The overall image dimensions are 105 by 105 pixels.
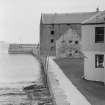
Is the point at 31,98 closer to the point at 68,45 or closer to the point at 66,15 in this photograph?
the point at 68,45

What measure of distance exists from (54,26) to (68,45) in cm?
1412

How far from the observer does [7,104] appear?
591 inches

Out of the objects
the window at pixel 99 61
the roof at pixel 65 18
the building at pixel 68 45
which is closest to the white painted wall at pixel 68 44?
the building at pixel 68 45

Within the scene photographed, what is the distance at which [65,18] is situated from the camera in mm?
69812

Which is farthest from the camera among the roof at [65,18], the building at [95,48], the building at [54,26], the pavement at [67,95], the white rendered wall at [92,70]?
the roof at [65,18]

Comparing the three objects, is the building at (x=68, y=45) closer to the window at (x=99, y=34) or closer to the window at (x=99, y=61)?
the window at (x=99, y=61)

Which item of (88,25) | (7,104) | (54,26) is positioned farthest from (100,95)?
(54,26)

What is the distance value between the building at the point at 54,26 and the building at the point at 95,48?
4738 centimetres

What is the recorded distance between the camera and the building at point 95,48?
18891 millimetres

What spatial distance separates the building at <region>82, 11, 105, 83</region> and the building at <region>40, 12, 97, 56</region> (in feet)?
155

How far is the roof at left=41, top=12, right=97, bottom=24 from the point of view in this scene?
69.1 metres

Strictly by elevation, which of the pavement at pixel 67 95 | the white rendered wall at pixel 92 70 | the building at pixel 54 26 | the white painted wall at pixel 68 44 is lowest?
the pavement at pixel 67 95

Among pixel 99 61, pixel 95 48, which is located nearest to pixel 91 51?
pixel 95 48

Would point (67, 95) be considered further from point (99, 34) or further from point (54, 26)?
point (54, 26)
